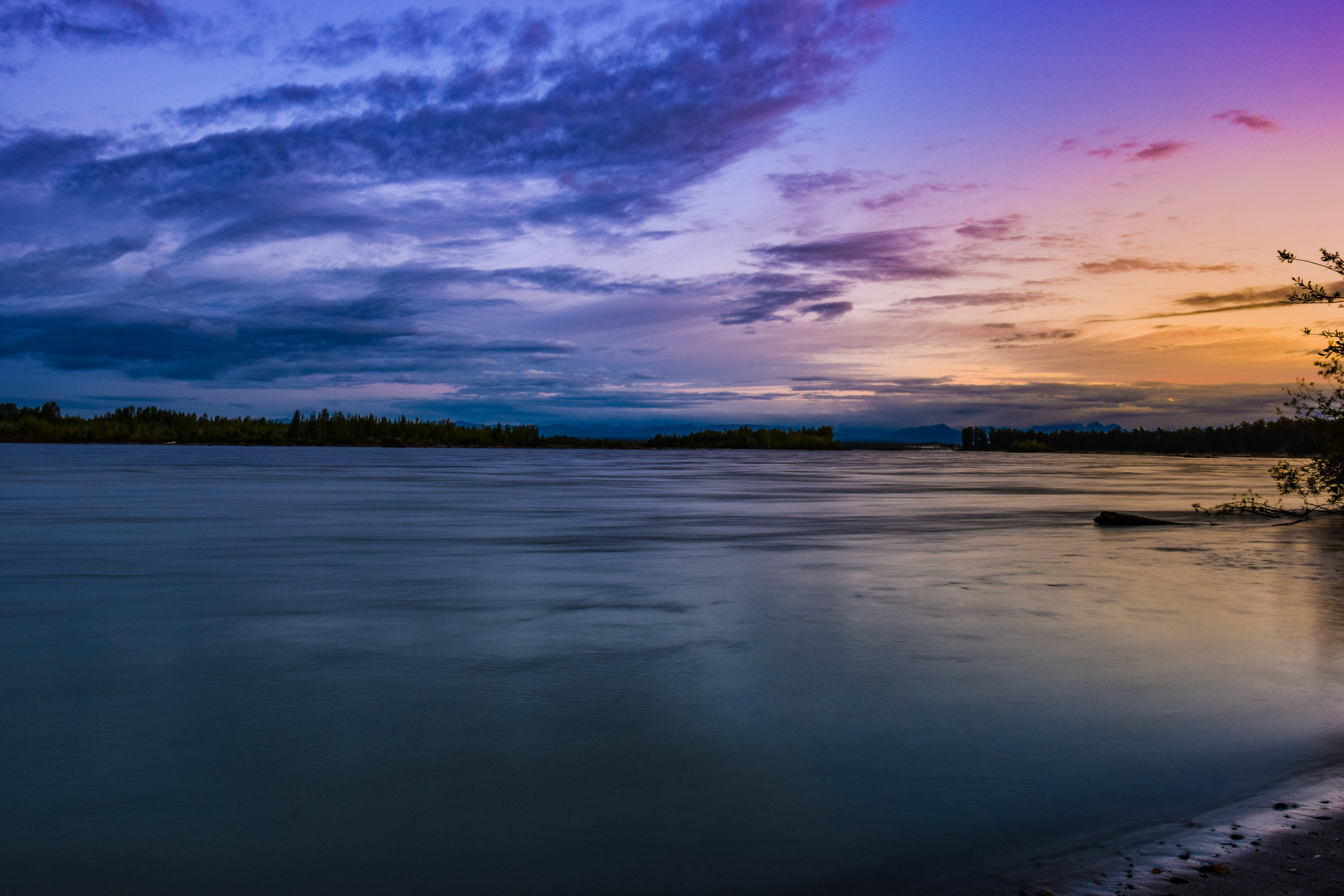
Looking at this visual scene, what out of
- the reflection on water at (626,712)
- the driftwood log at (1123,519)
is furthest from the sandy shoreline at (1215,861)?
the driftwood log at (1123,519)

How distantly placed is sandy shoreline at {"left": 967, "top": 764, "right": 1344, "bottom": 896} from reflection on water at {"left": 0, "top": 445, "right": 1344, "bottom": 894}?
0.22 m

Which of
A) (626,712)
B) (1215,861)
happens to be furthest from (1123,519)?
(1215,861)

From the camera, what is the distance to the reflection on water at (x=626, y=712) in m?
4.38

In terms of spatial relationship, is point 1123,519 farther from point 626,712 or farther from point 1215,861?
point 1215,861

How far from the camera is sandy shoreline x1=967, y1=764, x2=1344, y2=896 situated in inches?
149

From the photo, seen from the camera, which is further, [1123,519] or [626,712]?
[1123,519]

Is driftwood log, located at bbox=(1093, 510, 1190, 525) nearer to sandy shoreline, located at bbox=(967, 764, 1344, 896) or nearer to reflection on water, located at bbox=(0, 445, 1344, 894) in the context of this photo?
reflection on water, located at bbox=(0, 445, 1344, 894)

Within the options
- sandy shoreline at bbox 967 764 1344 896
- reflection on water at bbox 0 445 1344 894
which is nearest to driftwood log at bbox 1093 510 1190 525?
reflection on water at bbox 0 445 1344 894

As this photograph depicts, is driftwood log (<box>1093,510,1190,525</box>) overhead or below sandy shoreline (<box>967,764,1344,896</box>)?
below

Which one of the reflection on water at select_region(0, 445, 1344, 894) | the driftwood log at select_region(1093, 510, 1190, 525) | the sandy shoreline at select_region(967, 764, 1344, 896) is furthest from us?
the driftwood log at select_region(1093, 510, 1190, 525)

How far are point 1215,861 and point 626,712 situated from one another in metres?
3.97

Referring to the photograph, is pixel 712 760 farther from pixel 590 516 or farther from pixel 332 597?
pixel 590 516

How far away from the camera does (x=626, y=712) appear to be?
681 centimetres

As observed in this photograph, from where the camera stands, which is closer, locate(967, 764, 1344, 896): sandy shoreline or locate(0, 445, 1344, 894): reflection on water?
locate(967, 764, 1344, 896): sandy shoreline
